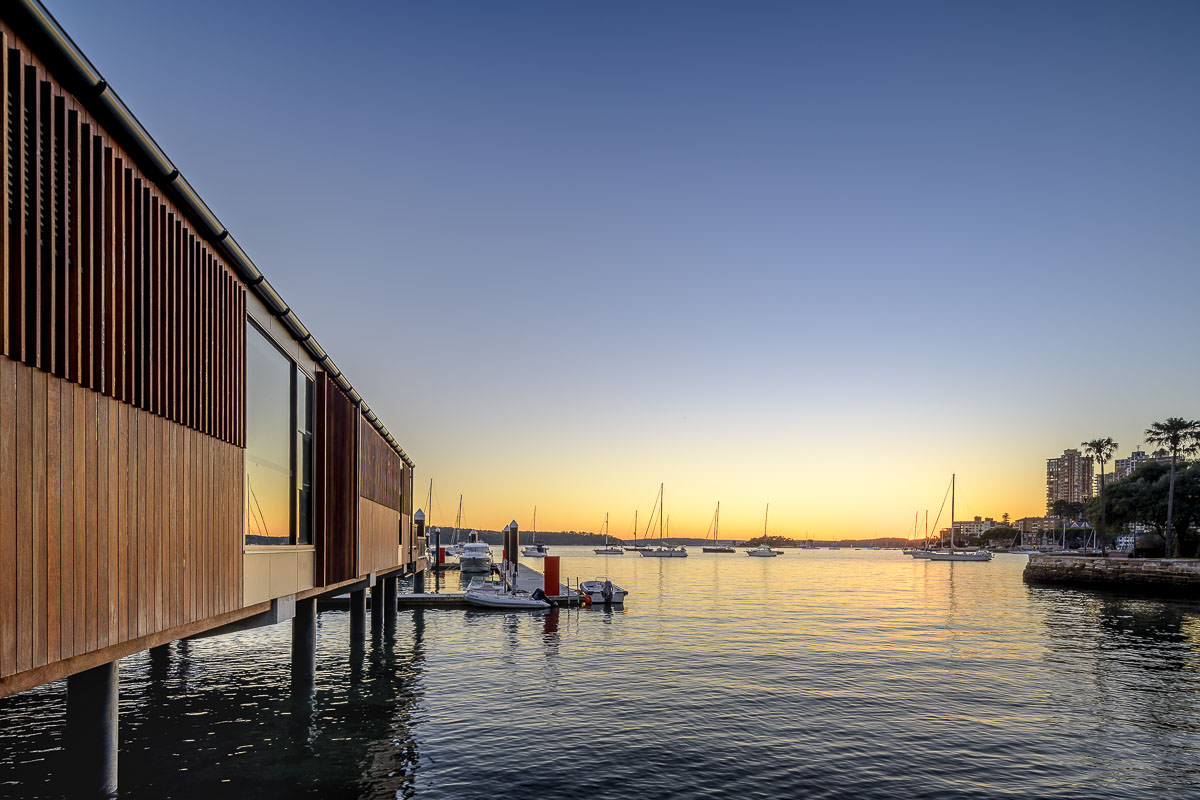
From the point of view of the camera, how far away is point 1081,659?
3622 centimetres

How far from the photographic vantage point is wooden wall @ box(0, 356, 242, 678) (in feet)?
23.1

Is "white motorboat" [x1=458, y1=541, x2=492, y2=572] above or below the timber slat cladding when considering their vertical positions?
below

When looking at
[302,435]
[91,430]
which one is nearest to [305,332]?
[302,435]

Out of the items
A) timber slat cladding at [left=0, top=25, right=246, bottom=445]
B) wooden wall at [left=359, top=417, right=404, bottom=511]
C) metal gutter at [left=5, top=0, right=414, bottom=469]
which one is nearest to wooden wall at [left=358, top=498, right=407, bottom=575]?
wooden wall at [left=359, top=417, right=404, bottom=511]

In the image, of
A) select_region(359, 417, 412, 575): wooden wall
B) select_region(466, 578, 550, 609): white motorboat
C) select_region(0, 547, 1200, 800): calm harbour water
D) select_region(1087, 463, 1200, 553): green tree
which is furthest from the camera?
select_region(1087, 463, 1200, 553): green tree

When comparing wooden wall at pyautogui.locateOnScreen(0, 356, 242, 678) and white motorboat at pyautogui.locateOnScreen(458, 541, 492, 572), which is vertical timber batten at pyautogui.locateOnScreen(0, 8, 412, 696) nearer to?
wooden wall at pyautogui.locateOnScreen(0, 356, 242, 678)

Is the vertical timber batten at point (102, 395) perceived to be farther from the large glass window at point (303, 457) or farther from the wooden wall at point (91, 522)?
the large glass window at point (303, 457)

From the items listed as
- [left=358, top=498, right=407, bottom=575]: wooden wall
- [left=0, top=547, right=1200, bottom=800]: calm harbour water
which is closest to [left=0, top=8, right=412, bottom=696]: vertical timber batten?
[left=0, top=547, right=1200, bottom=800]: calm harbour water

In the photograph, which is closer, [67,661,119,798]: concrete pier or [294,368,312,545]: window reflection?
[67,661,119,798]: concrete pier

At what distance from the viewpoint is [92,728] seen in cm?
1147

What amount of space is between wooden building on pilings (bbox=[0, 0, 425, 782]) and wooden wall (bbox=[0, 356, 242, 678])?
0.08 ft

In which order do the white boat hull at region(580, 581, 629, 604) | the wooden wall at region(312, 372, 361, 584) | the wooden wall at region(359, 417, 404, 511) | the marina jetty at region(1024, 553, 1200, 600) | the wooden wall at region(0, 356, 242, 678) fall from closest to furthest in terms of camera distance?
the wooden wall at region(0, 356, 242, 678) < the wooden wall at region(312, 372, 361, 584) < the wooden wall at region(359, 417, 404, 511) < the white boat hull at region(580, 581, 629, 604) < the marina jetty at region(1024, 553, 1200, 600)

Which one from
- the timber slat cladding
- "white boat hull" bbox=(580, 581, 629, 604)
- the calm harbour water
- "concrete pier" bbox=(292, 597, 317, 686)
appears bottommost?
"white boat hull" bbox=(580, 581, 629, 604)

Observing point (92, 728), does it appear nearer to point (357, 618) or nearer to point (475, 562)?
point (357, 618)
